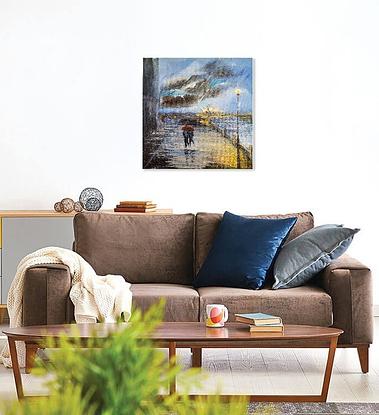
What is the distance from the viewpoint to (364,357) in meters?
4.77

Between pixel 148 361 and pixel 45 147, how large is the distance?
611 centimetres

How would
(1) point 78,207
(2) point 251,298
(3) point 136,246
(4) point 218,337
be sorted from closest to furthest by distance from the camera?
(4) point 218,337 < (2) point 251,298 < (3) point 136,246 < (1) point 78,207

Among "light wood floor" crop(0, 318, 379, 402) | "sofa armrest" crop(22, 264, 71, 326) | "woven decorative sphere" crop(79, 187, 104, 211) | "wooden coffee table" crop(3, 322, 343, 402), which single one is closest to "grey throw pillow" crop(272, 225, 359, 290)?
"light wood floor" crop(0, 318, 379, 402)

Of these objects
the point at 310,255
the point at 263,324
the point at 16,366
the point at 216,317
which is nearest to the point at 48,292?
the point at 16,366

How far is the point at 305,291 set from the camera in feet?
16.0

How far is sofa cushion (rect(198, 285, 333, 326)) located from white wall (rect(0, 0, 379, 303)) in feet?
6.30

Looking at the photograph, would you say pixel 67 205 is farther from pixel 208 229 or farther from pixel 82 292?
pixel 82 292

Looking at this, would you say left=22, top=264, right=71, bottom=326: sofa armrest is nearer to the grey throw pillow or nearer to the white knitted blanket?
the white knitted blanket

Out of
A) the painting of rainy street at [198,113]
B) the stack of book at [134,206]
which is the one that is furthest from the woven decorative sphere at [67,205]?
the painting of rainy street at [198,113]

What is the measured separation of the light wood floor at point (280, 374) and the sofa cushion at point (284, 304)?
0.98ft

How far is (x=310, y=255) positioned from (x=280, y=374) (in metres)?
0.71

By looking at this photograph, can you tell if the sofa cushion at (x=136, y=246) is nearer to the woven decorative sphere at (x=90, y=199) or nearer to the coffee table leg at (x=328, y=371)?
the woven decorative sphere at (x=90, y=199)

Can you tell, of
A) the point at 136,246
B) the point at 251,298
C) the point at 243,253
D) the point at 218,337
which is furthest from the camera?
the point at 136,246

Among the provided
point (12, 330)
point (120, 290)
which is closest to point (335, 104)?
point (120, 290)
